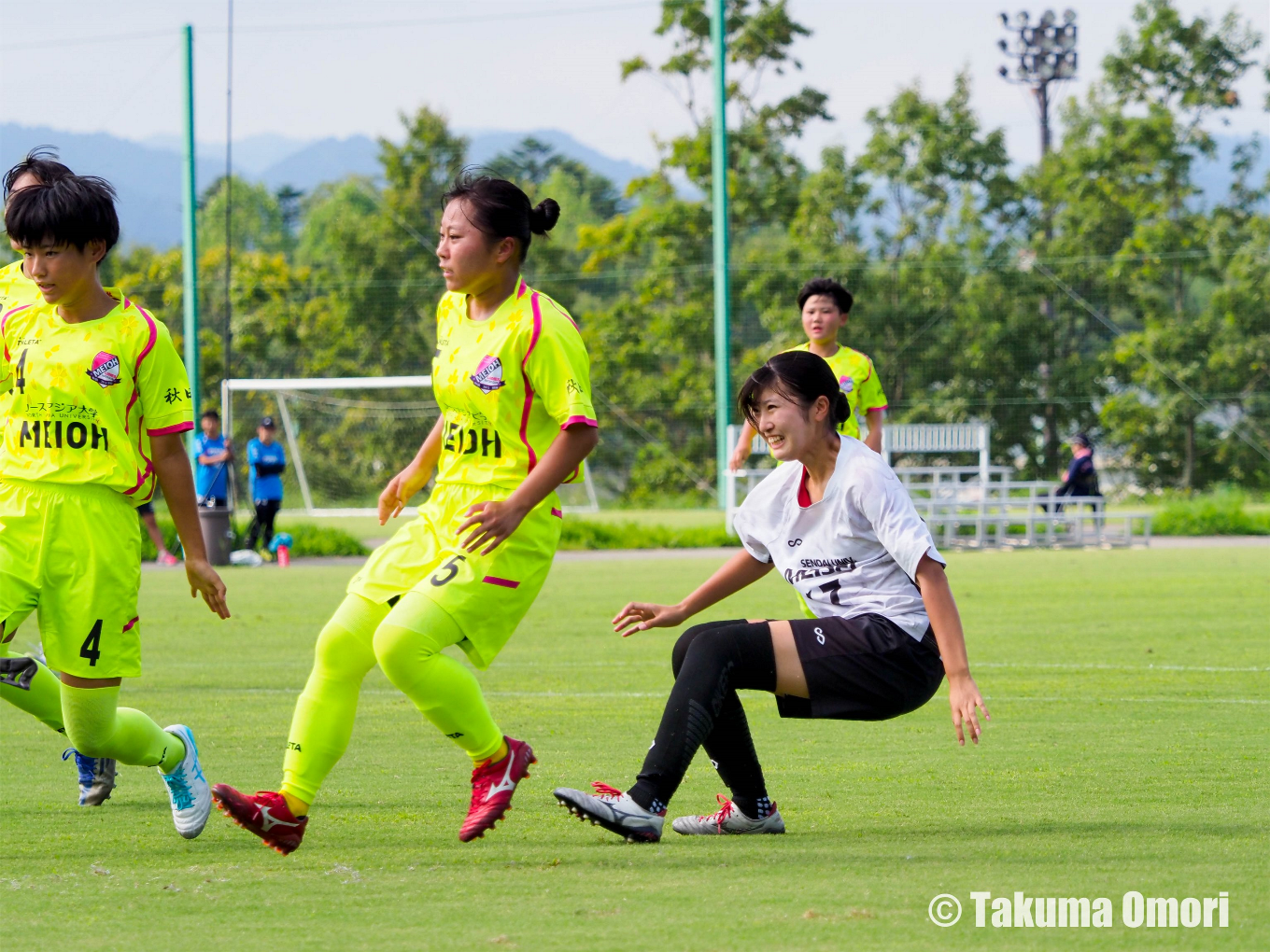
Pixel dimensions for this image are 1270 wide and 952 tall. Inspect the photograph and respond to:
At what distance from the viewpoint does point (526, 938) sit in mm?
3301

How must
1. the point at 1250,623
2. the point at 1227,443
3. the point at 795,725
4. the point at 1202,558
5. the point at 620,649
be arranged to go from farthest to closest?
1. the point at 1227,443
2. the point at 1202,558
3. the point at 1250,623
4. the point at 620,649
5. the point at 795,725

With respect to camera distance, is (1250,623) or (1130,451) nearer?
(1250,623)

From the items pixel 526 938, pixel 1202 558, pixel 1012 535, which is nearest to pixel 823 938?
pixel 526 938

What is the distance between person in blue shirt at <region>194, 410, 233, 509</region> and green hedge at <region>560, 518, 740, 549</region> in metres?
4.53

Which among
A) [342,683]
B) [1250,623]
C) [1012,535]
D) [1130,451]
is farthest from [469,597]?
[1130,451]

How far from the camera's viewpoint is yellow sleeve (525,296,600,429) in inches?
165

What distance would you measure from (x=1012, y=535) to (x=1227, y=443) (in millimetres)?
8348

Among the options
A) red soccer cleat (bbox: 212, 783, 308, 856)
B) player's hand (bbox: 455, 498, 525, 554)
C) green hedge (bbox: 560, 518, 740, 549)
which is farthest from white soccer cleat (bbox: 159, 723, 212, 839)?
green hedge (bbox: 560, 518, 740, 549)

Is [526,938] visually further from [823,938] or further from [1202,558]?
[1202,558]

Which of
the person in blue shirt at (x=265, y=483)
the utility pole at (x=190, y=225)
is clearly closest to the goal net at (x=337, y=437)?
the utility pole at (x=190, y=225)

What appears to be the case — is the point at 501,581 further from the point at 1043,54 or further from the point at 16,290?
the point at 1043,54

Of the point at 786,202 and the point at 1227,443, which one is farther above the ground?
the point at 786,202

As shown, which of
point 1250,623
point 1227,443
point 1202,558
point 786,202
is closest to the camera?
point 1250,623

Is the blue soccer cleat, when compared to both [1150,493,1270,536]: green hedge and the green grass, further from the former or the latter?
[1150,493,1270,536]: green hedge
